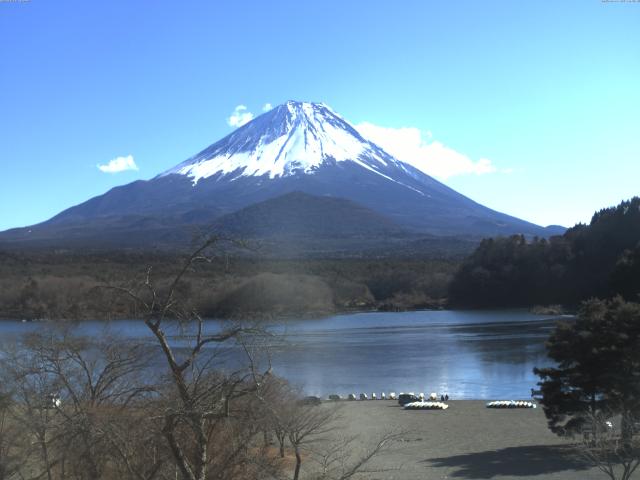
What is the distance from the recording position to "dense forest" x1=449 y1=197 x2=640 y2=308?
49625 millimetres

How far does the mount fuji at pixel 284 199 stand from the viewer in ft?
279

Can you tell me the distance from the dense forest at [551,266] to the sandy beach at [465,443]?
102ft

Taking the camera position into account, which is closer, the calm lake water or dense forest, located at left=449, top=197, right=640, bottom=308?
the calm lake water

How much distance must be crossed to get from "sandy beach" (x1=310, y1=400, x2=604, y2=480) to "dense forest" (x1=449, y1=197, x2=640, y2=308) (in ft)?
102

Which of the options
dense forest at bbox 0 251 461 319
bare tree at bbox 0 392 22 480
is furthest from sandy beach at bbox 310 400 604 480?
dense forest at bbox 0 251 461 319

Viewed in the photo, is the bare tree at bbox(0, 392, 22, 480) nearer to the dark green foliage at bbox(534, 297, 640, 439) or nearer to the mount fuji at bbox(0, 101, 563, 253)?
the dark green foliage at bbox(534, 297, 640, 439)

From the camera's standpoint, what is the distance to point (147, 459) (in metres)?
5.95

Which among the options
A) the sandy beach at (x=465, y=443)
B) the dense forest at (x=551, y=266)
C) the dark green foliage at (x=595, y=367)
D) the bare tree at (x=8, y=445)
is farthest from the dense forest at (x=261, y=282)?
the bare tree at (x=8, y=445)

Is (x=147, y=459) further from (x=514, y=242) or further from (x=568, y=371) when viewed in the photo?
(x=514, y=242)

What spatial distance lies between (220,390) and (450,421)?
12.1 meters

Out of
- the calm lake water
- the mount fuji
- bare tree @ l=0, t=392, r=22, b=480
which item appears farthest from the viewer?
the mount fuji

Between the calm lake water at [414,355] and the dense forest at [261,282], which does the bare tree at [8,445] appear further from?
the dense forest at [261,282]

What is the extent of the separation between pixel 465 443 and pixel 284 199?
255ft

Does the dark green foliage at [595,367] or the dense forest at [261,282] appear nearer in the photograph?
the dark green foliage at [595,367]
